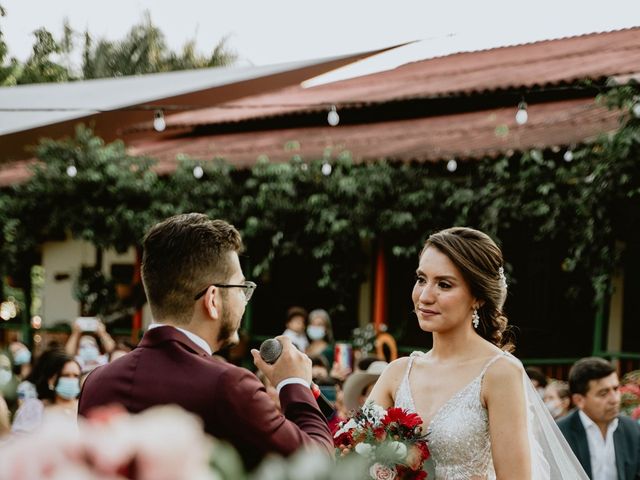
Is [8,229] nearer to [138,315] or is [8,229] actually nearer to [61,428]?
[138,315]

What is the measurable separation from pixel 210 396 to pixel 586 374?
4.75 m

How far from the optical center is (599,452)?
6578 mm

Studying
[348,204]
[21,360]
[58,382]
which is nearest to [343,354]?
[348,204]

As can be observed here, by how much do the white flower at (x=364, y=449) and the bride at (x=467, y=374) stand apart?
0.30 metres

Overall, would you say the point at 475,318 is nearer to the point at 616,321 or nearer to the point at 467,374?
the point at 467,374

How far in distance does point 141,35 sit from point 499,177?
935 inches

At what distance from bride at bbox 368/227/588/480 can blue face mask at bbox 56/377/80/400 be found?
3.20 meters

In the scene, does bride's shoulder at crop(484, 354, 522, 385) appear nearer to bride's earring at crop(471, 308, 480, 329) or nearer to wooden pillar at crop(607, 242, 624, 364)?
bride's earring at crop(471, 308, 480, 329)

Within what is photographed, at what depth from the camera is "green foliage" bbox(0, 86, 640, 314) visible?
35.1ft

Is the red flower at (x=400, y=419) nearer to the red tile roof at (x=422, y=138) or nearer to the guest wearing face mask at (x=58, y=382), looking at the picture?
the guest wearing face mask at (x=58, y=382)

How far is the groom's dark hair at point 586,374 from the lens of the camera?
21.9 feet

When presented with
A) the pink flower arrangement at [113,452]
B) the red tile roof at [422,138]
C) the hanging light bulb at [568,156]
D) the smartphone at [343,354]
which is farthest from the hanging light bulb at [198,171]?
the pink flower arrangement at [113,452]

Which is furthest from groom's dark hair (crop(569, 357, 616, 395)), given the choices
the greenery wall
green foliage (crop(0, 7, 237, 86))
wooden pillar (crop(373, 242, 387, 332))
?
green foliage (crop(0, 7, 237, 86))

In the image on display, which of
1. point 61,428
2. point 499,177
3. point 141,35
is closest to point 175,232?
point 61,428
